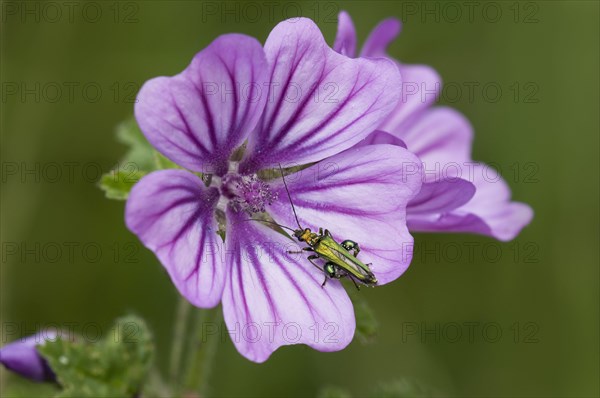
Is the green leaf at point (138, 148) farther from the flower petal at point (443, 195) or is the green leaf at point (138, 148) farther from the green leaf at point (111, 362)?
the flower petal at point (443, 195)

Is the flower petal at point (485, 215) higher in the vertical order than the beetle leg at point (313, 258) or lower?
higher

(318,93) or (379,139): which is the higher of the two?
(318,93)

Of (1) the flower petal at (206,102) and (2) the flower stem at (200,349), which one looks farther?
(2) the flower stem at (200,349)

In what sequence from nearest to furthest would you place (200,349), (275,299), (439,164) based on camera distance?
1. (275,299)
2. (200,349)
3. (439,164)

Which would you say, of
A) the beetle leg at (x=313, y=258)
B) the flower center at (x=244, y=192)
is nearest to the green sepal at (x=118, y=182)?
the flower center at (x=244, y=192)

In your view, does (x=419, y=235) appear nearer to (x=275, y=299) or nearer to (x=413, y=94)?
(x=413, y=94)

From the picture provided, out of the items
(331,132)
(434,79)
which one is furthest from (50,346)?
(434,79)

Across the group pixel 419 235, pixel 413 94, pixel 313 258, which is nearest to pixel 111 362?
pixel 313 258

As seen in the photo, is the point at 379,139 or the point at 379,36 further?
the point at 379,36
